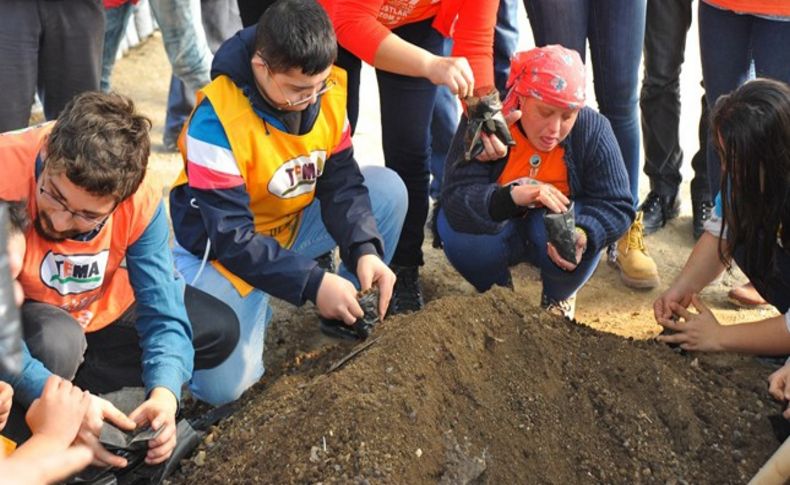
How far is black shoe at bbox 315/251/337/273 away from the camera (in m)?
→ 3.78

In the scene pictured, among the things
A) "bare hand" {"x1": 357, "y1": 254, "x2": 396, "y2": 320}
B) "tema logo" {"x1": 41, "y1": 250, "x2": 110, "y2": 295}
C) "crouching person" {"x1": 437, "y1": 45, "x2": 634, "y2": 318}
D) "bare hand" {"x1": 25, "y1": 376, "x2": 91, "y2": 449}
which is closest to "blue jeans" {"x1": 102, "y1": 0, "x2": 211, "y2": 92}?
"crouching person" {"x1": 437, "y1": 45, "x2": 634, "y2": 318}

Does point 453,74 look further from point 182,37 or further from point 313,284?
point 182,37

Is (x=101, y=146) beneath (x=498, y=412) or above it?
above

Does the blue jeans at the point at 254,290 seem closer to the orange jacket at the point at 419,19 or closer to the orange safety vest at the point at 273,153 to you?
the orange safety vest at the point at 273,153

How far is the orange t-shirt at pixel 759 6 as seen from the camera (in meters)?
3.45

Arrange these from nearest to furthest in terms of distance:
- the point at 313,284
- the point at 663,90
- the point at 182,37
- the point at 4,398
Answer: the point at 4,398, the point at 313,284, the point at 663,90, the point at 182,37

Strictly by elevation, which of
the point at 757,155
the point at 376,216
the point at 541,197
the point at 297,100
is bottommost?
the point at 376,216

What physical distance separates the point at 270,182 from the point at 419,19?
32.9 inches

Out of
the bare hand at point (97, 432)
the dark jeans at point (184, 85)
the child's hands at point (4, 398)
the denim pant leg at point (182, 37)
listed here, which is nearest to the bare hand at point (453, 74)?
the bare hand at point (97, 432)

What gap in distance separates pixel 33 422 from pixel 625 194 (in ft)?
6.93

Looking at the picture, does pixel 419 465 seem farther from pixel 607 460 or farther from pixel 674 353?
pixel 674 353

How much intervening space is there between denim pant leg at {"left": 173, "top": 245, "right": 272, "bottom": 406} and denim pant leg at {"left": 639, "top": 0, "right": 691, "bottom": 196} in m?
1.93

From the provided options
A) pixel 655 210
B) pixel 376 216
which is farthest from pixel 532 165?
pixel 655 210

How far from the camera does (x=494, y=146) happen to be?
131 inches
